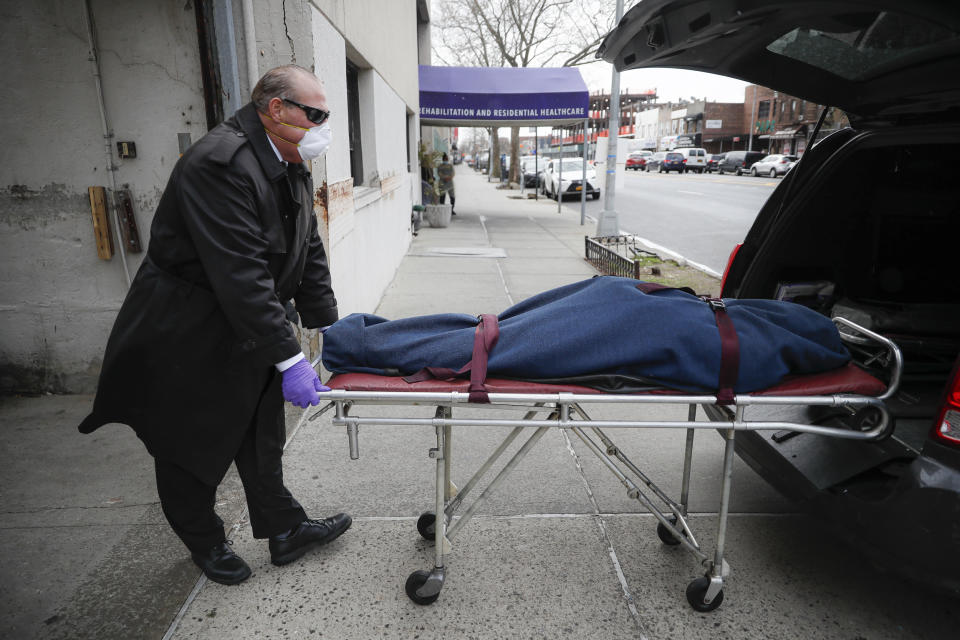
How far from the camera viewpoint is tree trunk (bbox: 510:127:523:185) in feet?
99.5

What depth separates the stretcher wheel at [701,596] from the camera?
7.72 ft

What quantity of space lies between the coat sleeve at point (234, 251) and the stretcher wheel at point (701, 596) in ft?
5.68

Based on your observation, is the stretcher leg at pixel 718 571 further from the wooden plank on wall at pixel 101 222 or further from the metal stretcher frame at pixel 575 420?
the wooden plank on wall at pixel 101 222

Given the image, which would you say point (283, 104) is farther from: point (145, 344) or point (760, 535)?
point (760, 535)

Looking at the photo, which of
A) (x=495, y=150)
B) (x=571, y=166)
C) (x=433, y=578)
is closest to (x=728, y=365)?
(x=433, y=578)

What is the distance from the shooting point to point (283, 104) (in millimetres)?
2252

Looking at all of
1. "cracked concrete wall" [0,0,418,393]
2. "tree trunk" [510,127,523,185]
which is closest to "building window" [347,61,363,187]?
"cracked concrete wall" [0,0,418,393]

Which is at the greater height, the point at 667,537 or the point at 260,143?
the point at 260,143

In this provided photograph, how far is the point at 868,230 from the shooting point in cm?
337

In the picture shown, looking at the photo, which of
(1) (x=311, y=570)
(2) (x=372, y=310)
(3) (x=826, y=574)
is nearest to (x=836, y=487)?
(3) (x=826, y=574)

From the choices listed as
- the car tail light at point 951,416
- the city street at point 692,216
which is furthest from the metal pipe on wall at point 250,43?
the city street at point 692,216

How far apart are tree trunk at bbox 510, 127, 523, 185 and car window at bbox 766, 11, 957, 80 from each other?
89.8 feet

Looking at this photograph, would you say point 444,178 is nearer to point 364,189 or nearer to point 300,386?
point 364,189

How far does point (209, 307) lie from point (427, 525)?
133cm
